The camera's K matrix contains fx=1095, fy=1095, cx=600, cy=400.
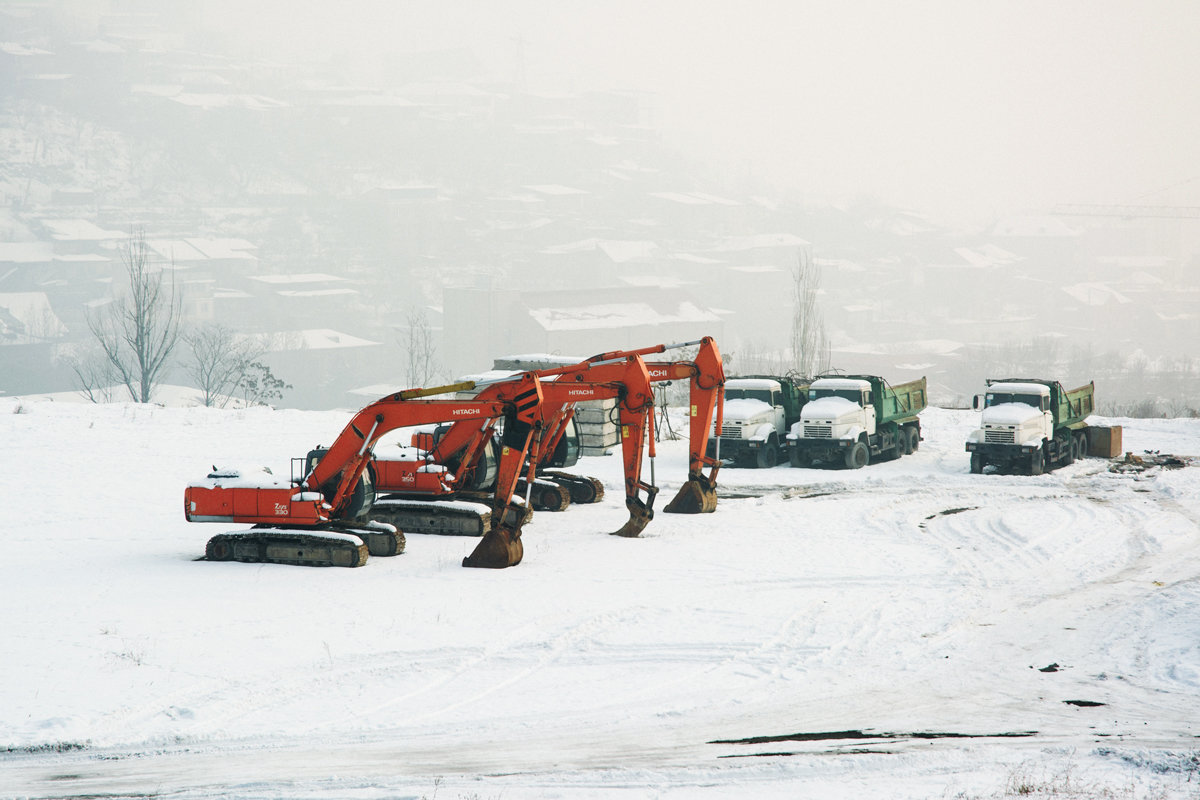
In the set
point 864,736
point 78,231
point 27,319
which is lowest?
point 864,736

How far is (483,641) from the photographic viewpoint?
40.8 ft

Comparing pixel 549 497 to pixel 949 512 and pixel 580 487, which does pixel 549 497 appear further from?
pixel 949 512

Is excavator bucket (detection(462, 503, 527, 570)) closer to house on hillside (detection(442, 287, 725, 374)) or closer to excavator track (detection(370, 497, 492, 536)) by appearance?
excavator track (detection(370, 497, 492, 536))

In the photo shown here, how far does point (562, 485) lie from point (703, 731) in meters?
13.2

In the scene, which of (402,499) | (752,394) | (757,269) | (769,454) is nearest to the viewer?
(402,499)

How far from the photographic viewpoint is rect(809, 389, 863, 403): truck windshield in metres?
28.8

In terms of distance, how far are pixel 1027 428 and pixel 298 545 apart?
60.1ft

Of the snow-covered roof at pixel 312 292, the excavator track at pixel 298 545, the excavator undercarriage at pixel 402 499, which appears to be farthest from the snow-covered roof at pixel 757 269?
the excavator track at pixel 298 545

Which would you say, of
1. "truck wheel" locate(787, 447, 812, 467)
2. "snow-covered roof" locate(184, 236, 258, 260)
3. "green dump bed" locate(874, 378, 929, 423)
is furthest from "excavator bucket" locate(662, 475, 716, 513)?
"snow-covered roof" locate(184, 236, 258, 260)

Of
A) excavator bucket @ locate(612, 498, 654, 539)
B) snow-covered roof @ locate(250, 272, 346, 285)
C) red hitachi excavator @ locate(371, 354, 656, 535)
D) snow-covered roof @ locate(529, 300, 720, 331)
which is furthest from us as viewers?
snow-covered roof @ locate(250, 272, 346, 285)

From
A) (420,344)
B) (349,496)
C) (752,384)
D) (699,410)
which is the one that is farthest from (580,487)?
(420,344)

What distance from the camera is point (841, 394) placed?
28938 mm

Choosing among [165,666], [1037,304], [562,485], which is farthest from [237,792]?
[1037,304]

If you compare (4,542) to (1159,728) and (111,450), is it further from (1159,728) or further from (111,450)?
(1159,728)
